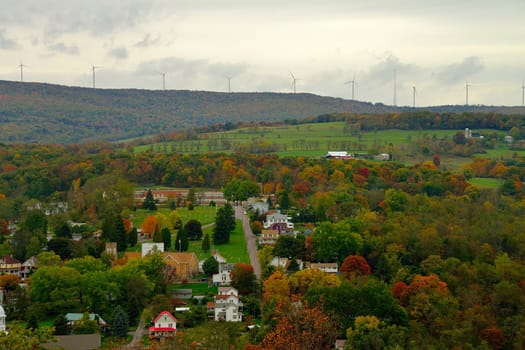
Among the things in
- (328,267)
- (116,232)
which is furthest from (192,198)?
(328,267)

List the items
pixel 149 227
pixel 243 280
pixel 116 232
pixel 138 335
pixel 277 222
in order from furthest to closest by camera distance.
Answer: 1. pixel 277 222
2. pixel 149 227
3. pixel 116 232
4. pixel 243 280
5. pixel 138 335

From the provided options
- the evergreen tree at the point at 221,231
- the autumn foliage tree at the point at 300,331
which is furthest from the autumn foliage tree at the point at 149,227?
the autumn foliage tree at the point at 300,331

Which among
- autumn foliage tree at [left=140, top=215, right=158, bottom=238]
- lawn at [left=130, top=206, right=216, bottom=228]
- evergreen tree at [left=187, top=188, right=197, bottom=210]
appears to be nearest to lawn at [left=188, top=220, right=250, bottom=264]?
autumn foliage tree at [left=140, top=215, right=158, bottom=238]

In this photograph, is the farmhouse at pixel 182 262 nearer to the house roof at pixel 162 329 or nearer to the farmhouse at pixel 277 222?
the house roof at pixel 162 329

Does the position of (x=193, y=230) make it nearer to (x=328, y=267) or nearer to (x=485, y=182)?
(x=328, y=267)

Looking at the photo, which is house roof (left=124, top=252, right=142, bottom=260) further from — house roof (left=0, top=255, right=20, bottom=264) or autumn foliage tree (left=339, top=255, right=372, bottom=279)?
autumn foliage tree (left=339, top=255, right=372, bottom=279)

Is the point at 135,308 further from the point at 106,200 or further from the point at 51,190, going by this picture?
the point at 51,190

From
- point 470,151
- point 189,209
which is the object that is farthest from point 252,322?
point 470,151
